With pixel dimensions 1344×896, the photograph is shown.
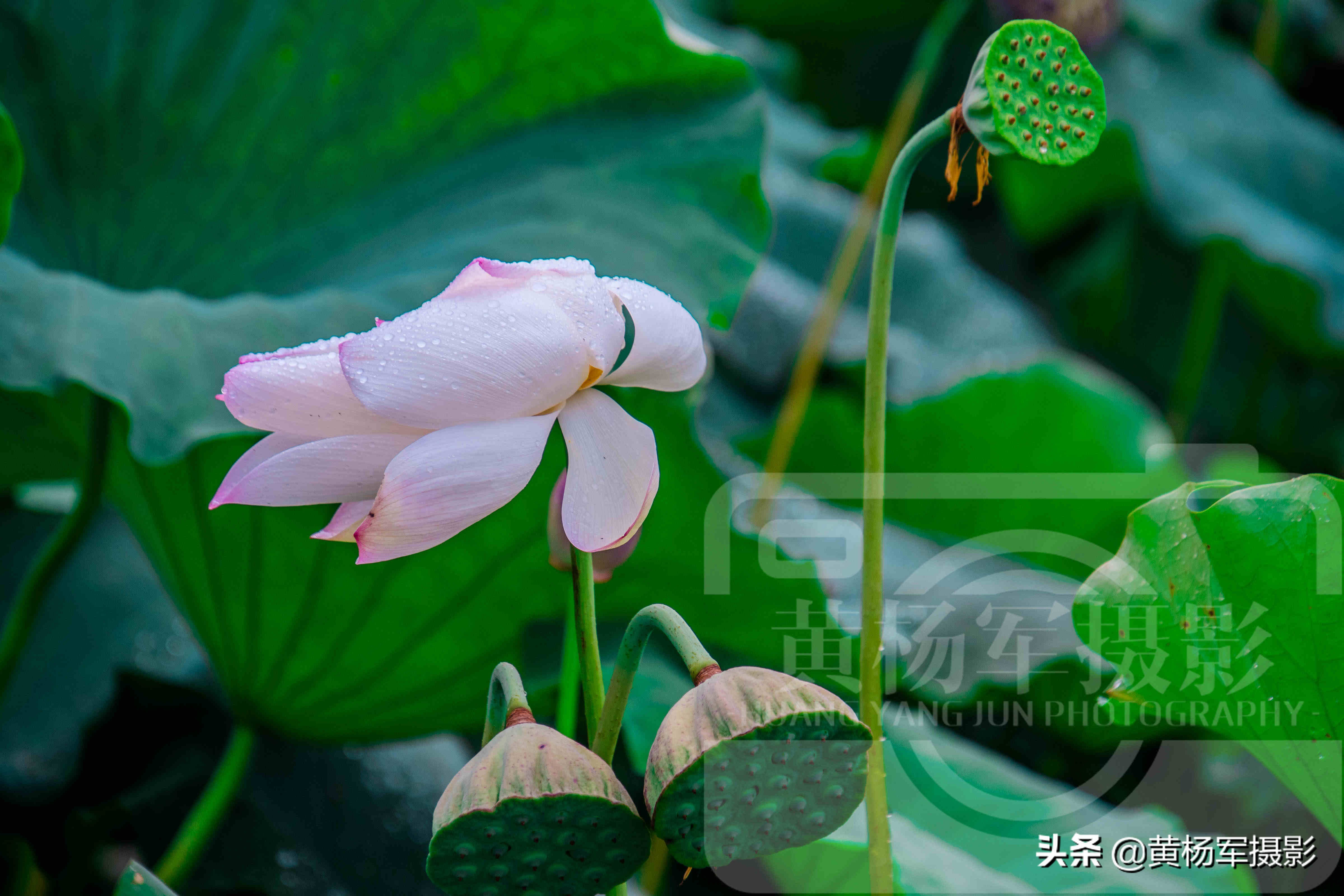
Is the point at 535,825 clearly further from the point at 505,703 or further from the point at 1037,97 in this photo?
the point at 1037,97

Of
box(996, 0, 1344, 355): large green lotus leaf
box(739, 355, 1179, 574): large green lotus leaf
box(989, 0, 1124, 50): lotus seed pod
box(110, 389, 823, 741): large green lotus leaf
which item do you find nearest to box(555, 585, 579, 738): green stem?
box(110, 389, 823, 741): large green lotus leaf

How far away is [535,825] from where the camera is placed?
7.8 inches

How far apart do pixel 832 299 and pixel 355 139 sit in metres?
0.59

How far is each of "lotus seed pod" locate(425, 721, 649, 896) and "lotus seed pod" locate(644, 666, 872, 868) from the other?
11 mm

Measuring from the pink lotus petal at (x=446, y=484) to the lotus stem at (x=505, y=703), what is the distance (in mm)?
43

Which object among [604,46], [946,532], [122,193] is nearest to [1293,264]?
[946,532]

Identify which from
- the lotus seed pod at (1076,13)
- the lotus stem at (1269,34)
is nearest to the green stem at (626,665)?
the lotus seed pod at (1076,13)

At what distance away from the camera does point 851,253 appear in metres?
0.98

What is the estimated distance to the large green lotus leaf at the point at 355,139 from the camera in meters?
0.60

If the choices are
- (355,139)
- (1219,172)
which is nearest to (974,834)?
(355,139)

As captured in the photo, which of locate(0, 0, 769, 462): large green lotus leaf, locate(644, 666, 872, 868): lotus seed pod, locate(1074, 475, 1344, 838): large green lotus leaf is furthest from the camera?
locate(0, 0, 769, 462): large green lotus leaf

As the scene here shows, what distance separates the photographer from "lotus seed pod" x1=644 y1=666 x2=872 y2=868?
19 centimetres

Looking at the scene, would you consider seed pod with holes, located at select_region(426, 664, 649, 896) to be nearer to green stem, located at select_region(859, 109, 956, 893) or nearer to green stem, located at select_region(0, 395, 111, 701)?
green stem, located at select_region(859, 109, 956, 893)

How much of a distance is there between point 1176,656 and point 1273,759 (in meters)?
0.07
